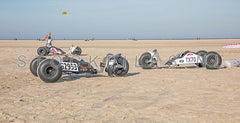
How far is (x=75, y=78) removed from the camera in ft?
30.0

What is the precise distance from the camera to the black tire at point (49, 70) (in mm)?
7859

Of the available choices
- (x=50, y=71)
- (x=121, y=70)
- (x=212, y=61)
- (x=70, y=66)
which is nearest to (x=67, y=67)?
(x=70, y=66)

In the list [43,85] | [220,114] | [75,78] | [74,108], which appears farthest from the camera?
[75,78]

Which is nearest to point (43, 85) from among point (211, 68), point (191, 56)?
point (191, 56)

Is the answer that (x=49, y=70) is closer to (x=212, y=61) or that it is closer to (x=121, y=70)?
(x=121, y=70)

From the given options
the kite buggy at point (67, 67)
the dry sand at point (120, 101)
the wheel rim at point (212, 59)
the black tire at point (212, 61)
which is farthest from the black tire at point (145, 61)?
the dry sand at point (120, 101)

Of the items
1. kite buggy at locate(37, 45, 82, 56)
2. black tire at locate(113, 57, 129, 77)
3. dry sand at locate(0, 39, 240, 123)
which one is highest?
kite buggy at locate(37, 45, 82, 56)

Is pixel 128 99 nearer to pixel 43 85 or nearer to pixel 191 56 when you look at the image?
pixel 43 85

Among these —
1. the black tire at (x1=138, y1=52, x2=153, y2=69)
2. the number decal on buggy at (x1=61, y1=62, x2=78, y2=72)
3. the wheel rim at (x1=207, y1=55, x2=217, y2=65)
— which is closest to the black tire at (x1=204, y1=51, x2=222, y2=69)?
the wheel rim at (x1=207, y1=55, x2=217, y2=65)

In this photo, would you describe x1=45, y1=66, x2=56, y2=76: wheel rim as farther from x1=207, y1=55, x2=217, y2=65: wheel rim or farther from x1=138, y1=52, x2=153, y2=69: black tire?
x1=207, y1=55, x2=217, y2=65: wheel rim

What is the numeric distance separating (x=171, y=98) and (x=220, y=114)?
57.6 inches

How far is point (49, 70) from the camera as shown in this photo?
26.8 feet

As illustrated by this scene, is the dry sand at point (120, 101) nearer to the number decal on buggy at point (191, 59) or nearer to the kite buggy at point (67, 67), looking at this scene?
the kite buggy at point (67, 67)

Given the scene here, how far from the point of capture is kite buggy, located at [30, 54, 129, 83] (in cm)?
790
